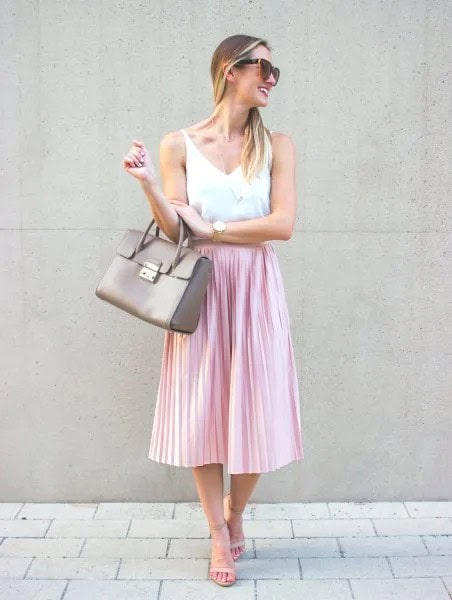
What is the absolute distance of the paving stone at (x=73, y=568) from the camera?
10.5 ft

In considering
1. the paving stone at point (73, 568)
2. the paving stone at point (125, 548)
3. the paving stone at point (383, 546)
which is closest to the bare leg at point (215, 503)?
the paving stone at point (125, 548)

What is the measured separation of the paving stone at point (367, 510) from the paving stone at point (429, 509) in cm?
3

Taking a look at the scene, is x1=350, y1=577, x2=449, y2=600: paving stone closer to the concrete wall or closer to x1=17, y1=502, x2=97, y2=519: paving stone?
the concrete wall

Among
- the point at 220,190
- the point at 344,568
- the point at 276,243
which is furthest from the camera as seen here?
the point at 276,243

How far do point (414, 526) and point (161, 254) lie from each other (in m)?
1.75

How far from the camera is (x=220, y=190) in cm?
304

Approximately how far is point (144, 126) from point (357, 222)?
1.07 metres

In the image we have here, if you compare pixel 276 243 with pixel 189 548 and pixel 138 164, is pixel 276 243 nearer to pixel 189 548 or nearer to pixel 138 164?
pixel 138 164

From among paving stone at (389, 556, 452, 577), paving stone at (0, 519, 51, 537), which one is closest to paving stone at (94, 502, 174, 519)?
paving stone at (0, 519, 51, 537)

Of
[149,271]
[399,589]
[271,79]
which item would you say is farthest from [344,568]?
[271,79]

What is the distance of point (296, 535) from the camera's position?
360 cm

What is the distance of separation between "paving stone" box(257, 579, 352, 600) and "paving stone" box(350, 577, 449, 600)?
48 mm

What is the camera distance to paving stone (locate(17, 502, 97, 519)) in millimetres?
3801

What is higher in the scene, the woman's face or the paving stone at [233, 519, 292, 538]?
the woman's face
